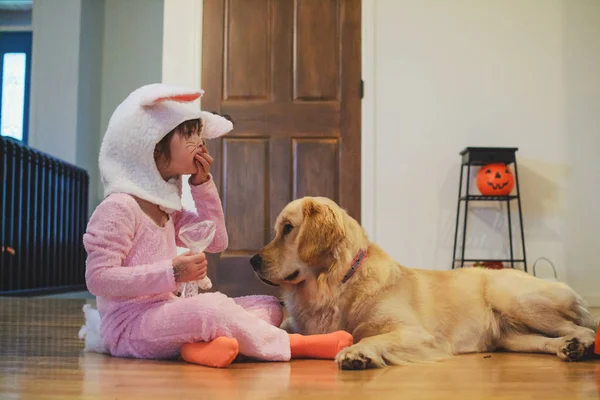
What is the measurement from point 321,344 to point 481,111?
3249mm

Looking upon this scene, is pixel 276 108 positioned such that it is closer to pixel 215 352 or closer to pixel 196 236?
pixel 196 236

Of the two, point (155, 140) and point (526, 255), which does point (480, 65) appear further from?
point (155, 140)

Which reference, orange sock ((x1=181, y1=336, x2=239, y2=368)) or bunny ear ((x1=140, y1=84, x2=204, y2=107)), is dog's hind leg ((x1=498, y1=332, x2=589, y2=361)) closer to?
orange sock ((x1=181, y1=336, x2=239, y2=368))

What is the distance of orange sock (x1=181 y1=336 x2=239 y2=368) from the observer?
1.58m

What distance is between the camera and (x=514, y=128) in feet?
14.8

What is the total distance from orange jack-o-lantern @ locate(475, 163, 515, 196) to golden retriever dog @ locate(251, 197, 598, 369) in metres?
2.27

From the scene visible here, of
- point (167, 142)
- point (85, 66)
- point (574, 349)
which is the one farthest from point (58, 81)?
point (574, 349)

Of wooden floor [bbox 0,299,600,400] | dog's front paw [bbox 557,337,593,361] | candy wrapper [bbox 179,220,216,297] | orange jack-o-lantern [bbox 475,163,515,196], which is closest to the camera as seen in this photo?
wooden floor [bbox 0,299,600,400]

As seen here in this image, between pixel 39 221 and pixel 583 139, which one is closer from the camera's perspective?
pixel 583 139

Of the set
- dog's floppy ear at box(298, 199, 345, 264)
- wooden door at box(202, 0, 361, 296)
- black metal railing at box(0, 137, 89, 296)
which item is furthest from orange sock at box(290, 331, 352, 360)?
black metal railing at box(0, 137, 89, 296)

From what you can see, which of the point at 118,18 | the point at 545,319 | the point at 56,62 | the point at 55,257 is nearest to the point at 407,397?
the point at 545,319

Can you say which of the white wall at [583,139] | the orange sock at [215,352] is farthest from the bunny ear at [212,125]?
the white wall at [583,139]

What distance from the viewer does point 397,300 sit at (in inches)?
75.3

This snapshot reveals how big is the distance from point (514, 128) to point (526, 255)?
954 millimetres
